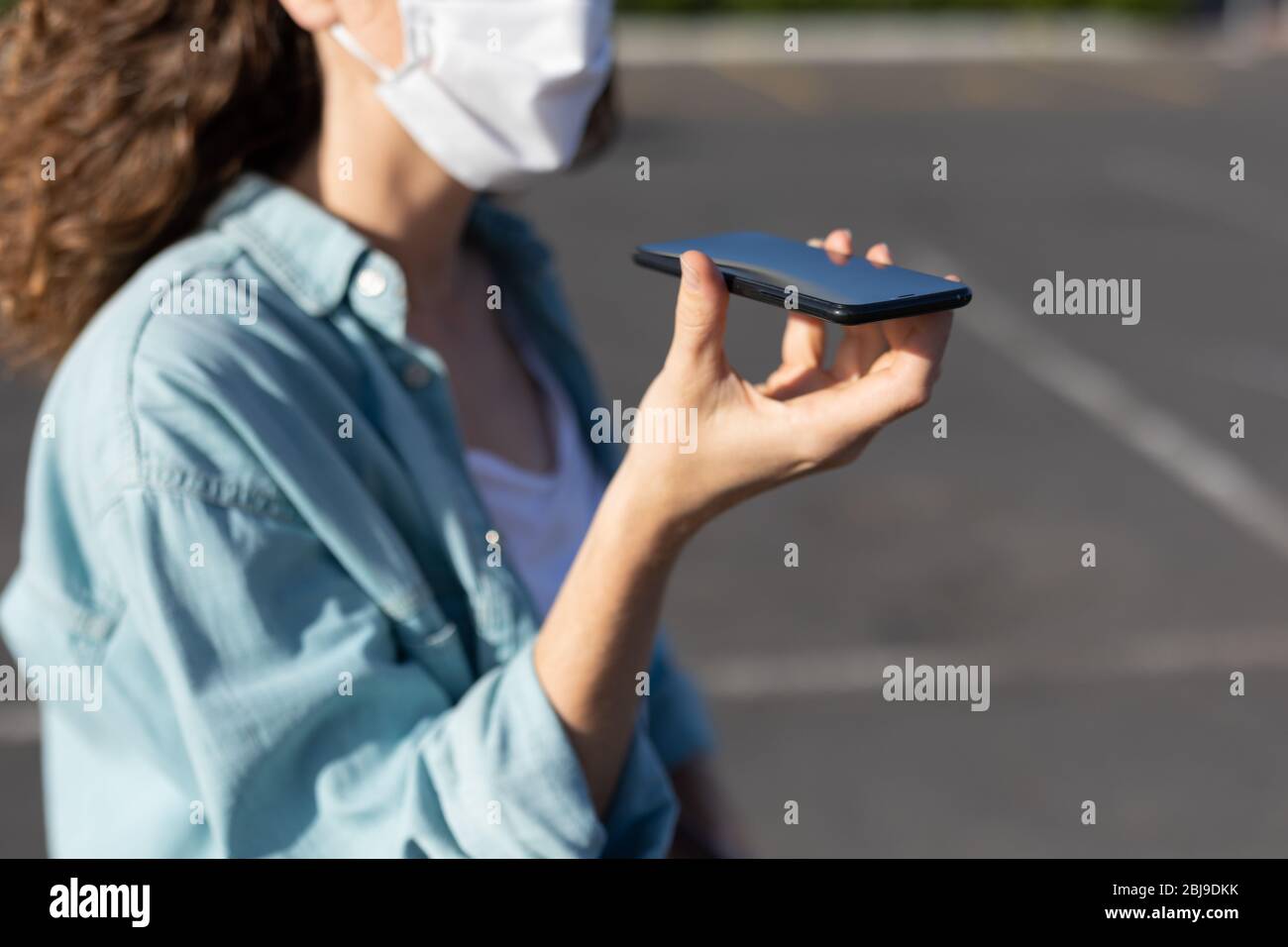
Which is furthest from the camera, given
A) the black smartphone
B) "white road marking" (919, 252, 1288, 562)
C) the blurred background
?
"white road marking" (919, 252, 1288, 562)

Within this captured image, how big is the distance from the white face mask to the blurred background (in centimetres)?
244

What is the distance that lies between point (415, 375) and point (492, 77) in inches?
16.0

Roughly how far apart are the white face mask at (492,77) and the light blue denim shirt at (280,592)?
0.18m

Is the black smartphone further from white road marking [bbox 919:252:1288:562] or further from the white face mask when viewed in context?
white road marking [bbox 919:252:1288:562]

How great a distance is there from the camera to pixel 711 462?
1.39 meters

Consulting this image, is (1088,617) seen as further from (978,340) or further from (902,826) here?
(978,340)

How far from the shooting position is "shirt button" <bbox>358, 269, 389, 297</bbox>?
174 centimetres

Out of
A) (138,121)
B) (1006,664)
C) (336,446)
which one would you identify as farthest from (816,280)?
(1006,664)

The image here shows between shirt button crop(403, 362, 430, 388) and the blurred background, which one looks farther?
the blurred background

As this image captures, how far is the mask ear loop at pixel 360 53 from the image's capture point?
5.84ft

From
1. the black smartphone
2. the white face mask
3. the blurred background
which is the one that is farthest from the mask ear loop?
the blurred background

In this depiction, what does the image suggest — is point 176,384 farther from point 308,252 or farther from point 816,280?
point 816,280
